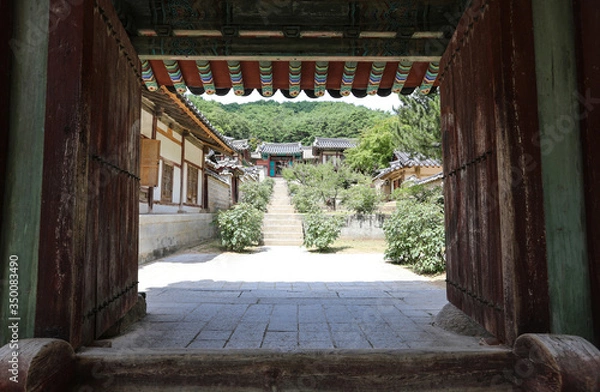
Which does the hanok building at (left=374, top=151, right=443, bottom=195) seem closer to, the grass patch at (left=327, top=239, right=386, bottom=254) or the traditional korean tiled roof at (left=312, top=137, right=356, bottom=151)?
the grass patch at (left=327, top=239, right=386, bottom=254)

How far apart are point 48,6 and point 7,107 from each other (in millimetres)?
664

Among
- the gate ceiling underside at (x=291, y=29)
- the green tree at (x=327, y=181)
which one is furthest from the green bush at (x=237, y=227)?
the green tree at (x=327, y=181)

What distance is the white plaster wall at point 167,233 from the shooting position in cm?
897

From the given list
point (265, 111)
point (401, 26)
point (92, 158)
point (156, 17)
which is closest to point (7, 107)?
point (92, 158)

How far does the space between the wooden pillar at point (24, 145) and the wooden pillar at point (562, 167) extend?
9.71 ft

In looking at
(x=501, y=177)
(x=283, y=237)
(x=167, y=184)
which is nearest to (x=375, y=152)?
(x=283, y=237)

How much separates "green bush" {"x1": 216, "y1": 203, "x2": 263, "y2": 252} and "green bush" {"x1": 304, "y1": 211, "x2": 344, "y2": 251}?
83.0 inches

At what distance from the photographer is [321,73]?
12.3ft

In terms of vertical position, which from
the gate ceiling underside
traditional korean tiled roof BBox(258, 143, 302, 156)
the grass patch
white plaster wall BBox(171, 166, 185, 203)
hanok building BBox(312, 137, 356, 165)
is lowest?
the grass patch

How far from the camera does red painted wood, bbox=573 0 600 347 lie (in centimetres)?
190

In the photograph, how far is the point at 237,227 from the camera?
37.7 ft

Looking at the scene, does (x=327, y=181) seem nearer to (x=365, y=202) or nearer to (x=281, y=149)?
(x=365, y=202)

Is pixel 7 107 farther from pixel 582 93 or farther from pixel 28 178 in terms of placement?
pixel 582 93

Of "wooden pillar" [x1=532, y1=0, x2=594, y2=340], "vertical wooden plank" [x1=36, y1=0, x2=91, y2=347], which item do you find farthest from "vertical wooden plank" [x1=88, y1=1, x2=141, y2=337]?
"wooden pillar" [x1=532, y1=0, x2=594, y2=340]
